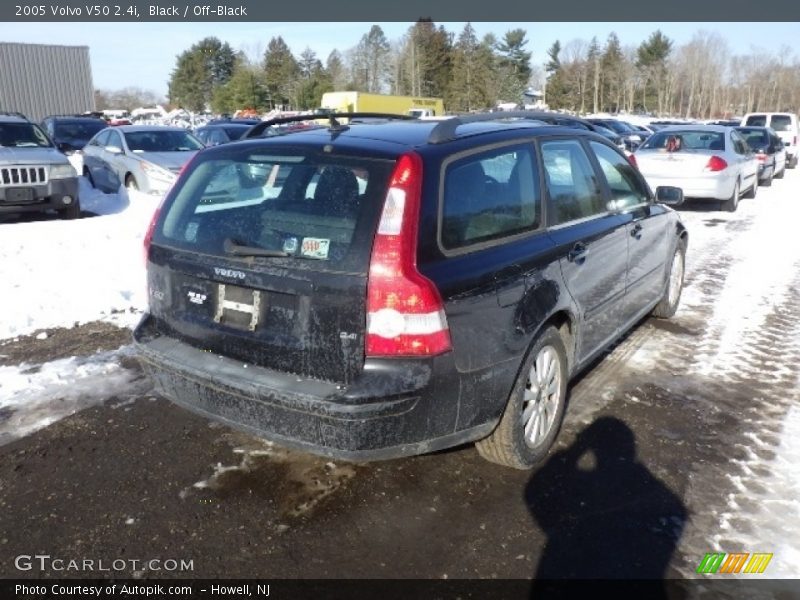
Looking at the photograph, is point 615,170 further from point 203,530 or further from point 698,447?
point 203,530

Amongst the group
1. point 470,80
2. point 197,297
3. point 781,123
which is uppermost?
point 470,80

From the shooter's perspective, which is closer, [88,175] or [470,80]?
[88,175]

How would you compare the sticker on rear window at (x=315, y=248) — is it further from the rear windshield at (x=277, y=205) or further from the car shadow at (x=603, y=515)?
the car shadow at (x=603, y=515)

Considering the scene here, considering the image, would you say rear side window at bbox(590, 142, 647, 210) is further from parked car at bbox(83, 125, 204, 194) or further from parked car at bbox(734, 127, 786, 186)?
parked car at bbox(734, 127, 786, 186)

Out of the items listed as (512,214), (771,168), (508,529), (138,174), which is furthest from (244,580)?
(771,168)

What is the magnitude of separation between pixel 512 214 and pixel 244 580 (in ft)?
6.95

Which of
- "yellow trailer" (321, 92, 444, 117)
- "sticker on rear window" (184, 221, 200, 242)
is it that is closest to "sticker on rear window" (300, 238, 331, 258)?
"sticker on rear window" (184, 221, 200, 242)

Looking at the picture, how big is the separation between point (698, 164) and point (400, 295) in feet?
37.6

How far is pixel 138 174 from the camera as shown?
12555 millimetres

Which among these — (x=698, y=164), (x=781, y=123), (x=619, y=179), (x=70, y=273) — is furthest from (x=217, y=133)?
(x=781, y=123)

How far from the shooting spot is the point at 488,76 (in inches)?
3049

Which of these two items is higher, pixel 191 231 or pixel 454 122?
pixel 454 122

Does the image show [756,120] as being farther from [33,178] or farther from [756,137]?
[33,178]

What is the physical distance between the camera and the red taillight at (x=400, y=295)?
2787 millimetres
